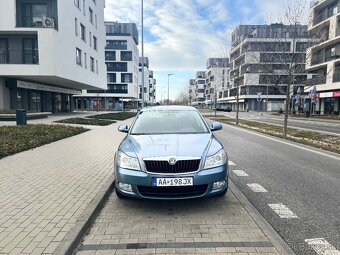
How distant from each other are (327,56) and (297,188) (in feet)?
140

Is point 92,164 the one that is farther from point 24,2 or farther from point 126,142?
point 24,2

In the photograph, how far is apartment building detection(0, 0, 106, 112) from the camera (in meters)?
24.0

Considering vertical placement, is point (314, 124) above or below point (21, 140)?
below

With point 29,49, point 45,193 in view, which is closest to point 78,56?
point 29,49

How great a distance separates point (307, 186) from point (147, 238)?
3882mm

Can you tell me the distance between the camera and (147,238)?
3557mm

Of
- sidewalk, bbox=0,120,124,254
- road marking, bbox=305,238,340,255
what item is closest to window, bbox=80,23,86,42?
sidewalk, bbox=0,120,124,254

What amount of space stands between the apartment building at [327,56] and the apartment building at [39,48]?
92.9 feet

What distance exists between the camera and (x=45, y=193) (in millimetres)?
5016

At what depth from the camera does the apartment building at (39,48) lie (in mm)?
24031

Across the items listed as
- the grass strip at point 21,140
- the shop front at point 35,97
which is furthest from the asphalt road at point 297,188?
the shop front at point 35,97

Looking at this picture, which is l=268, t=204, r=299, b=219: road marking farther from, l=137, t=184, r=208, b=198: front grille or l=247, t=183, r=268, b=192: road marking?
l=137, t=184, r=208, b=198: front grille

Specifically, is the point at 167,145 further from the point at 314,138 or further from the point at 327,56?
the point at 327,56

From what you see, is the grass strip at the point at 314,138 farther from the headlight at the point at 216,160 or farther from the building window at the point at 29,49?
the building window at the point at 29,49
